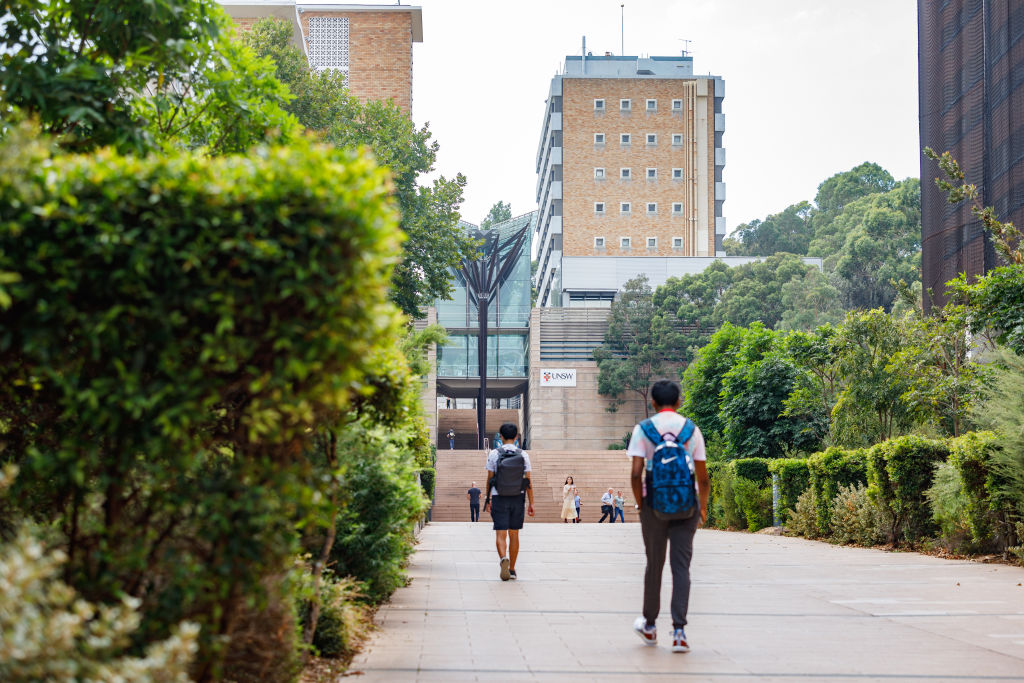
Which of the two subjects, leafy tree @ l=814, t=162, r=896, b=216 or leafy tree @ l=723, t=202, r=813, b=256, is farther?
leafy tree @ l=723, t=202, r=813, b=256

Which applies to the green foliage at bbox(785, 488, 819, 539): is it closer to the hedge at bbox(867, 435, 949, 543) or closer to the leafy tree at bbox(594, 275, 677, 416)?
the hedge at bbox(867, 435, 949, 543)

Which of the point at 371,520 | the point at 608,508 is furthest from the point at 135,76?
the point at 608,508

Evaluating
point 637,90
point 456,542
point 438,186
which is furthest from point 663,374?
point 456,542

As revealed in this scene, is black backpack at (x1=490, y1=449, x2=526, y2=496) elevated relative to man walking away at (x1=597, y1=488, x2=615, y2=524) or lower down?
elevated

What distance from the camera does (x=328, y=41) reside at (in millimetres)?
46625

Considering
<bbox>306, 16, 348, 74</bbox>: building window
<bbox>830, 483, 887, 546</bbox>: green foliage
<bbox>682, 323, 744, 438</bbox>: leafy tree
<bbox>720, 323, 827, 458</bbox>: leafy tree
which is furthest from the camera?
<bbox>306, 16, 348, 74</bbox>: building window

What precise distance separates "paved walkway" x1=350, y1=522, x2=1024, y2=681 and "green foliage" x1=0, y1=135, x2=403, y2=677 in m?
2.73

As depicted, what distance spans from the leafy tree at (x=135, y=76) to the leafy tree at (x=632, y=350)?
58.4 meters

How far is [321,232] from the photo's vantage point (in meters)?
3.34

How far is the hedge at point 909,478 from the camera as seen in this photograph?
1639 centimetres

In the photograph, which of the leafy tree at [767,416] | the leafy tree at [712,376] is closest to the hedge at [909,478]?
the leafy tree at [767,416]

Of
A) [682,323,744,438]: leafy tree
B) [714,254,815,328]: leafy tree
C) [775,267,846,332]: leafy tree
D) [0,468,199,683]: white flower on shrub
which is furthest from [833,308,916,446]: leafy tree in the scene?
[714,254,815,328]: leafy tree

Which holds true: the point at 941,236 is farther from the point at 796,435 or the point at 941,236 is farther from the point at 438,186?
the point at 438,186

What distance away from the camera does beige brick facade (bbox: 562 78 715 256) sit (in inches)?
3255
